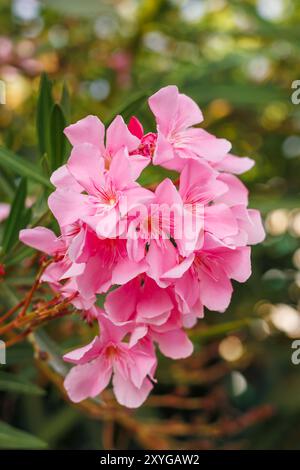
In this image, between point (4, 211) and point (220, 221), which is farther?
point (4, 211)

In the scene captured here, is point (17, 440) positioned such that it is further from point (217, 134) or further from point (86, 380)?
point (217, 134)

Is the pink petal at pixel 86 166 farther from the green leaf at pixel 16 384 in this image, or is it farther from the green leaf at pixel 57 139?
the green leaf at pixel 16 384

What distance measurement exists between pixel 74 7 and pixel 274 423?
0.83 m

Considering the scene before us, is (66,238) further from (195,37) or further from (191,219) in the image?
(195,37)

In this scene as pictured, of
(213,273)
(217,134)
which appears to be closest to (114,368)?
(213,273)

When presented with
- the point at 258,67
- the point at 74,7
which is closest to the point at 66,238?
the point at 74,7

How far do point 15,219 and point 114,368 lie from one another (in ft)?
0.58

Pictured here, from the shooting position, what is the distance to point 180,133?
0.62 metres

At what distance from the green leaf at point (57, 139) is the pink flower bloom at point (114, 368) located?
164 mm

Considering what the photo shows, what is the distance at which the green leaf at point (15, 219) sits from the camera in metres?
0.70

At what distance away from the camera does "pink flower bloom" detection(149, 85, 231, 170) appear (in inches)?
23.7

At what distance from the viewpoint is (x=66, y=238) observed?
577mm

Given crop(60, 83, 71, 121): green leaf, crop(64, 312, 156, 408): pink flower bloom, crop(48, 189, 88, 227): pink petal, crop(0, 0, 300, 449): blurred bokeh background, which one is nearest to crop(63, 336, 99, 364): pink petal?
crop(64, 312, 156, 408): pink flower bloom

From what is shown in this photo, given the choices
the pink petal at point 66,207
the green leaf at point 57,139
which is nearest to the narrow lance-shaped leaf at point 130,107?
the green leaf at point 57,139
